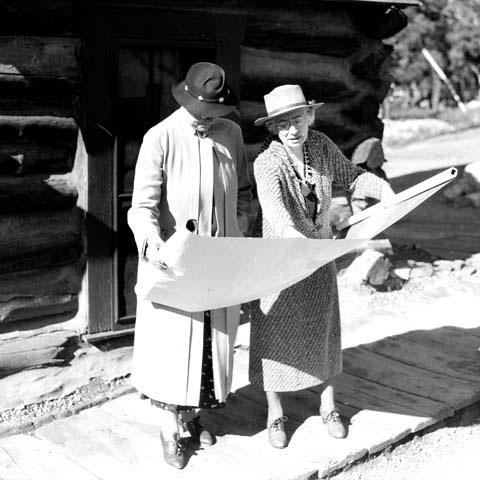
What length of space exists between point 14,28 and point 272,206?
1.83 m

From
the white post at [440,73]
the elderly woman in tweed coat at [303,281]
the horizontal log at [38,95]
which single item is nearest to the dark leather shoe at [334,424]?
the elderly woman in tweed coat at [303,281]

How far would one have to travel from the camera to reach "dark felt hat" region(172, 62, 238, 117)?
369 cm

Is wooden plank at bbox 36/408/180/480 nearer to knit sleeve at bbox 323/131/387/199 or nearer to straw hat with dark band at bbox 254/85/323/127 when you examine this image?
knit sleeve at bbox 323/131/387/199

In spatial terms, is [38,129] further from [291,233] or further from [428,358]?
[428,358]

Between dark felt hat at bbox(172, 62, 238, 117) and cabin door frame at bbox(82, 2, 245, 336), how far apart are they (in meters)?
1.18

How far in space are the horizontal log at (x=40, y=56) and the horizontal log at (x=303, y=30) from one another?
1.32 meters

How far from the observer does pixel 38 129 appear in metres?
4.71

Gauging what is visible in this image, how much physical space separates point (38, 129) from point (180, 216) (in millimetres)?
1300

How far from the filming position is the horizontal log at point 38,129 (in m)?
4.60

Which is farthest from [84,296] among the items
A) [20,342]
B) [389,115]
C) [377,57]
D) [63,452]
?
[389,115]

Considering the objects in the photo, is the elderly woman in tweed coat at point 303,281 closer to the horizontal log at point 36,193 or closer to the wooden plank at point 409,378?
the wooden plank at point 409,378

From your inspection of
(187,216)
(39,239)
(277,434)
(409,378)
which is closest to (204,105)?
(187,216)

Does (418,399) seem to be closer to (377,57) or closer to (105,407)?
(105,407)

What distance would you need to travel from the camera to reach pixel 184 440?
423 cm
